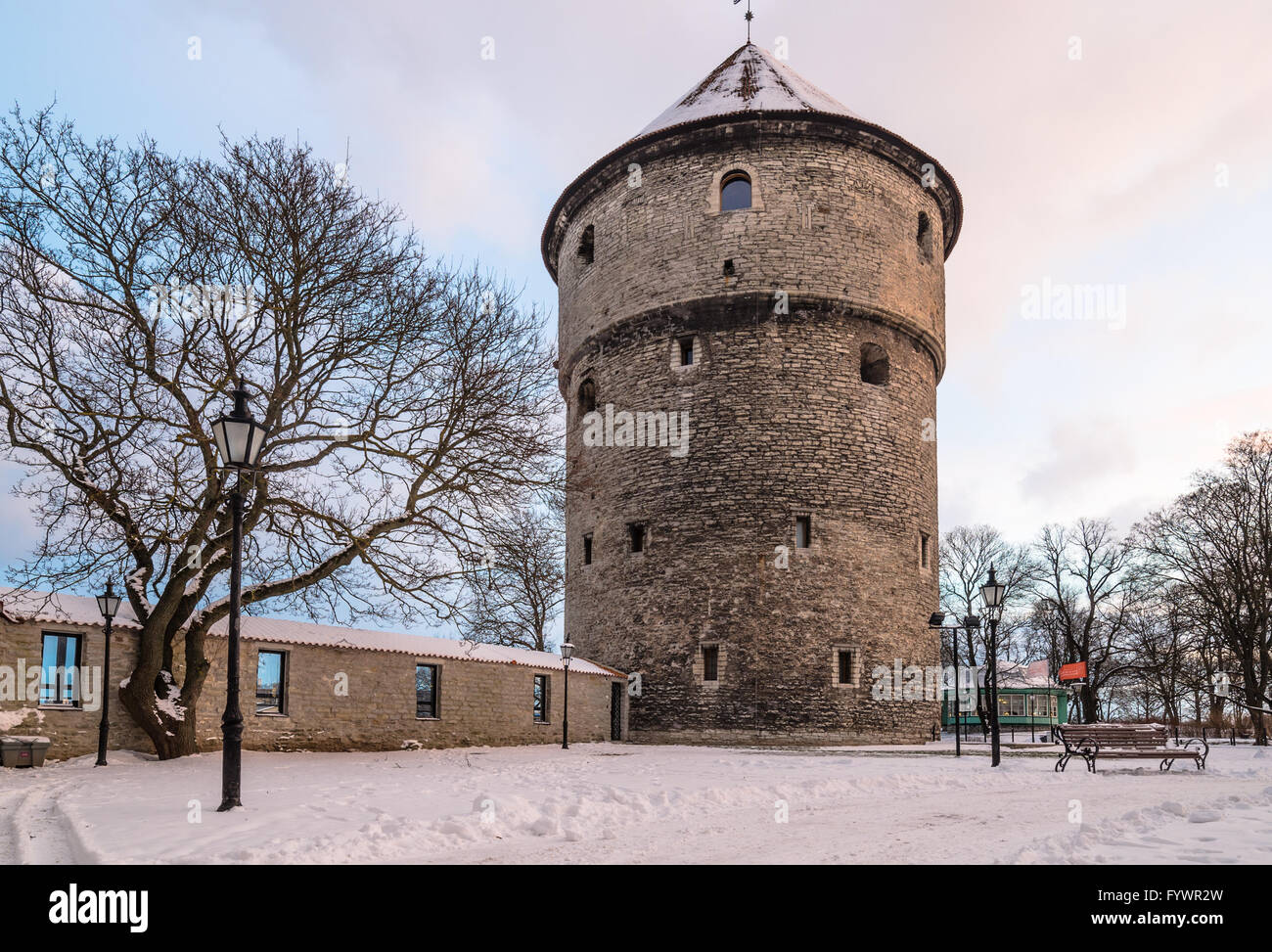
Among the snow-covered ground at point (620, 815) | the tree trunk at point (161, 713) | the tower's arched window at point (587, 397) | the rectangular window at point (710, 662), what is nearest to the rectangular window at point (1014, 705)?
the rectangular window at point (710, 662)

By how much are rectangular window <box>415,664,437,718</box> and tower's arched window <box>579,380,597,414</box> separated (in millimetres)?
8529

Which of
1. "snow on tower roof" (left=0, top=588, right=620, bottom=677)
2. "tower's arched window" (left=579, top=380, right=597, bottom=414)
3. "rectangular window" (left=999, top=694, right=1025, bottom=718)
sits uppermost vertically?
"tower's arched window" (left=579, top=380, right=597, bottom=414)

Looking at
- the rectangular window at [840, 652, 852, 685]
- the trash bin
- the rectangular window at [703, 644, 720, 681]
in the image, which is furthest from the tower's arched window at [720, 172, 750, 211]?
the trash bin

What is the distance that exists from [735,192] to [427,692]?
13309 millimetres

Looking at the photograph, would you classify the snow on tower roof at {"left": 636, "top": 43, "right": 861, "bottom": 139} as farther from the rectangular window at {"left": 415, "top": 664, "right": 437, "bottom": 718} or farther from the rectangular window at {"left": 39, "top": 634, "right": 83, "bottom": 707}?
the rectangular window at {"left": 39, "top": 634, "right": 83, "bottom": 707}

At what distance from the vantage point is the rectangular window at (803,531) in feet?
71.7

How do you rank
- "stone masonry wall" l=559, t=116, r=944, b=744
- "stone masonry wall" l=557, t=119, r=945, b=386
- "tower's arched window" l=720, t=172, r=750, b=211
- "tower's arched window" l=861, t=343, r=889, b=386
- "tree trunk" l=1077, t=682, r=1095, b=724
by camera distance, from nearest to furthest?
1. "stone masonry wall" l=559, t=116, r=944, b=744
2. "stone masonry wall" l=557, t=119, r=945, b=386
3. "tower's arched window" l=720, t=172, r=750, b=211
4. "tower's arched window" l=861, t=343, r=889, b=386
5. "tree trunk" l=1077, t=682, r=1095, b=724

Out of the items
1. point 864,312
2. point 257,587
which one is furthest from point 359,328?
point 864,312

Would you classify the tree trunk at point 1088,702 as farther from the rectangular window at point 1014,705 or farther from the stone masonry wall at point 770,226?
the stone masonry wall at point 770,226

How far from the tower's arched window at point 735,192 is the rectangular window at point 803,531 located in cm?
739

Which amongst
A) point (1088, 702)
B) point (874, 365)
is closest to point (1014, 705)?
point (1088, 702)

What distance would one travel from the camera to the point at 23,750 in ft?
41.0

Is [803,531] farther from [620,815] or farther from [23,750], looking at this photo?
[23,750]

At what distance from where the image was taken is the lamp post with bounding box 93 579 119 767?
42.5ft
